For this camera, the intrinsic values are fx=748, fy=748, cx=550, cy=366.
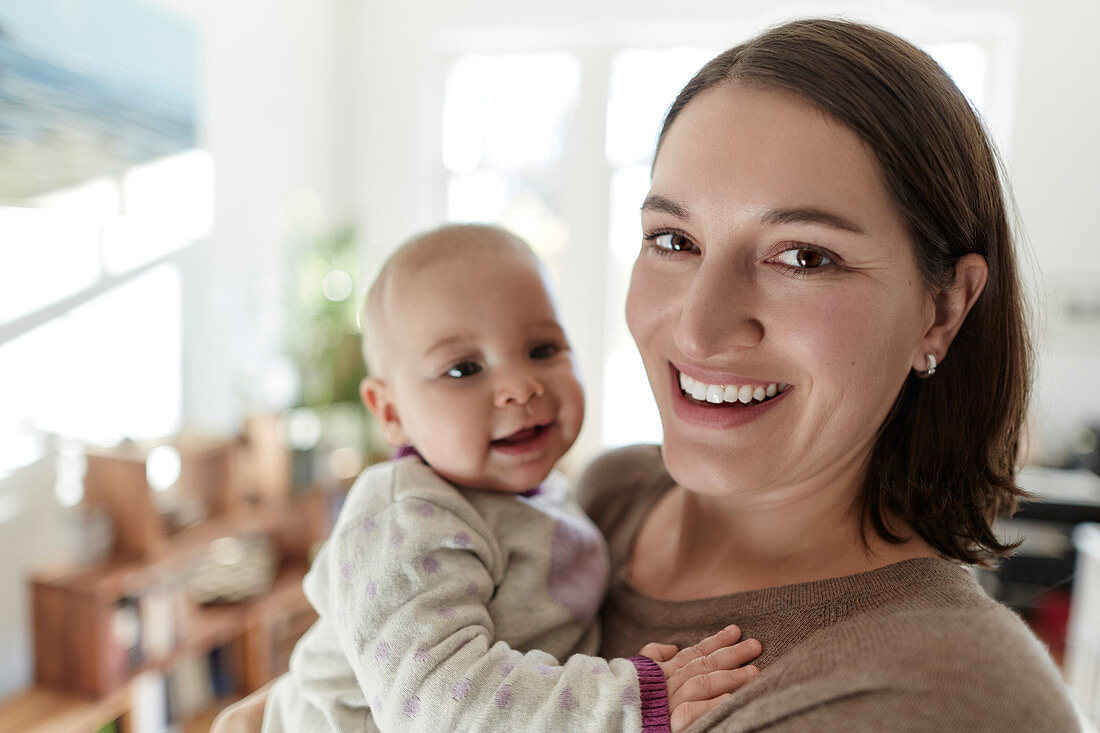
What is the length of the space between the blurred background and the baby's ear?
1045mm

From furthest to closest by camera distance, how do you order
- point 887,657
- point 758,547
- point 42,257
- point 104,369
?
point 104,369 → point 42,257 → point 758,547 → point 887,657

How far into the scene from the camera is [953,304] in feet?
3.10

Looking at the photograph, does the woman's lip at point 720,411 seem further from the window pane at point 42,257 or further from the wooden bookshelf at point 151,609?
the window pane at point 42,257

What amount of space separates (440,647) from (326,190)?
16.0 feet

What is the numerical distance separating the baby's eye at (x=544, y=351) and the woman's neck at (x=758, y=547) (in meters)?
0.32

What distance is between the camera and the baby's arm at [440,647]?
79 cm

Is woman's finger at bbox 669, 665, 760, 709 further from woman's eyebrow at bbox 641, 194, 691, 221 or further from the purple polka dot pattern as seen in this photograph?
woman's eyebrow at bbox 641, 194, 691, 221

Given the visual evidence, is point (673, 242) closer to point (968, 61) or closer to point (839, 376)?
point (839, 376)

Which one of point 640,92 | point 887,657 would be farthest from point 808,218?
point 640,92

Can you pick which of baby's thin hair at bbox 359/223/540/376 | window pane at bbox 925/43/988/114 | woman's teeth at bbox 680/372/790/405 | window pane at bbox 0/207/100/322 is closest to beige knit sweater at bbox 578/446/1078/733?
woman's teeth at bbox 680/372/790/405

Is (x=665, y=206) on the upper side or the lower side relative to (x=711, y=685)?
upper

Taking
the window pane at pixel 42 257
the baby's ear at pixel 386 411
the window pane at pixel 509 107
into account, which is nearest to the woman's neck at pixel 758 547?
the baby's ear at pixel 386 411

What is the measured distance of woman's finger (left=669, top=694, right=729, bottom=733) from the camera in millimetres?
756

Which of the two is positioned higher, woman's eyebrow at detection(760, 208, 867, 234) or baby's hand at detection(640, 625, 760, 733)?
woman's eyebrow at detection(760, 208, 867, 234)
